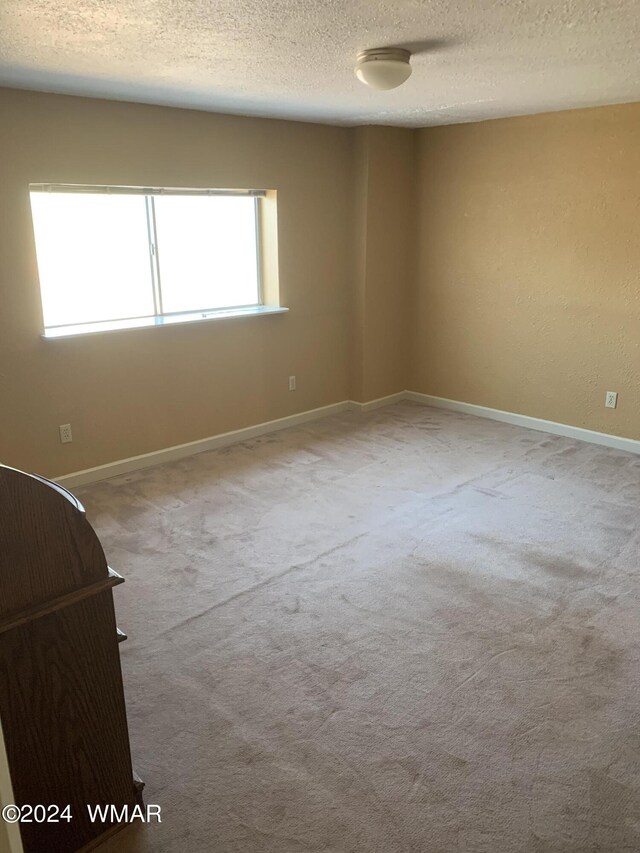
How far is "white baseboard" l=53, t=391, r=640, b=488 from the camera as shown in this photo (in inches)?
168

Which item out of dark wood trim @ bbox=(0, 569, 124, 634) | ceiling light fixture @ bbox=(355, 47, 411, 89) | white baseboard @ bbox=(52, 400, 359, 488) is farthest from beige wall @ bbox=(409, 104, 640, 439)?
dark wood trim @ bbox=(0, 569, 124, 634)

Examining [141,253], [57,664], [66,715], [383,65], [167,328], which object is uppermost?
[383,65]

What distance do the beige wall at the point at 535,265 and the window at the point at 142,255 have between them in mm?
1606

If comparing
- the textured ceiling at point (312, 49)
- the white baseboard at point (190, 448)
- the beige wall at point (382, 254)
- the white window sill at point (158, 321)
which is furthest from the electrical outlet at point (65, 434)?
the beige wall at point (382, 254)

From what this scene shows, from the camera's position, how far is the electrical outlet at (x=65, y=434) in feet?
13.1

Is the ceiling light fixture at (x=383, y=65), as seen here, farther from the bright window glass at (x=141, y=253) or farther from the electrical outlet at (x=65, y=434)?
the electrical outlet at (x=65, y=434)

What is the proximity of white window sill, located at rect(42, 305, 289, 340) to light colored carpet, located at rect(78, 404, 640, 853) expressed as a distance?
974mm

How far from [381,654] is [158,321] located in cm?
275

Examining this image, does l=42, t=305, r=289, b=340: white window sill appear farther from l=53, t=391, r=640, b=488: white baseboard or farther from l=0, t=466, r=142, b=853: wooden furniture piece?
l=0, t=466, r=142, b=853: wooden furniture piece

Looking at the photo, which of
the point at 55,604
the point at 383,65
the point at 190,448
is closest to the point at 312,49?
the point at 383,65

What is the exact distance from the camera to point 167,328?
436 centimetres

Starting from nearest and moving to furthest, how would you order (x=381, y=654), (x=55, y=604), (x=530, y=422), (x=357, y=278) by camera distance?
(x=55, y=604)
(x=381, y=654)
(x=530, y=422)
(x=357, y=278)

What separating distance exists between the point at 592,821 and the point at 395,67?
8.94 feet

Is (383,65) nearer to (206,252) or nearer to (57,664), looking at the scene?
(206,252)
